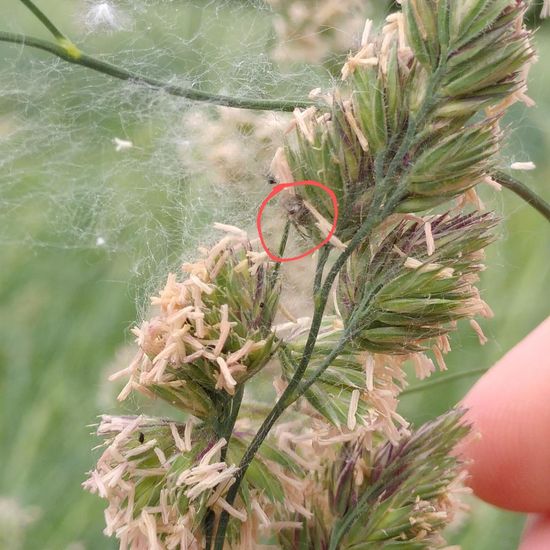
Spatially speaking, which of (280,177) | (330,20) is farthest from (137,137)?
(280,177)

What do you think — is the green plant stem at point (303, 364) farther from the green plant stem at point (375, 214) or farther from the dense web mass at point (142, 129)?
the dense web mass at point (142, 129)

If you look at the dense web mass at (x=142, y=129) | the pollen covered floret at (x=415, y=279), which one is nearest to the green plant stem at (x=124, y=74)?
the dense web mass at (x=142, y=129)

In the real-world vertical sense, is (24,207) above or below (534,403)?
above

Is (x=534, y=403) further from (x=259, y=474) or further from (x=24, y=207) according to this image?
(x=24, y=207)

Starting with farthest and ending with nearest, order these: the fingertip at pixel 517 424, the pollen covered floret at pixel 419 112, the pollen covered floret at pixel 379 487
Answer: the fingertip at pixel 517 424
the pollen covered floret at pixel 379 487
the pollen covered floret at pixel 419 112

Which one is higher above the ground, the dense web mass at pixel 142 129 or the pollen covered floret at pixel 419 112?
the dense web mass at pixel 142 129

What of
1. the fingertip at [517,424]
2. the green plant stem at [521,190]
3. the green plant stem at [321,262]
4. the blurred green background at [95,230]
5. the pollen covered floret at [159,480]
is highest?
the blurred green background at [95,230]

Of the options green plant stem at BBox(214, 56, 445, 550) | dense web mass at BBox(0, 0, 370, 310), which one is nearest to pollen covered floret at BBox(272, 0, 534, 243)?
green plant stem at BBox(214, 56, 445, 550)
